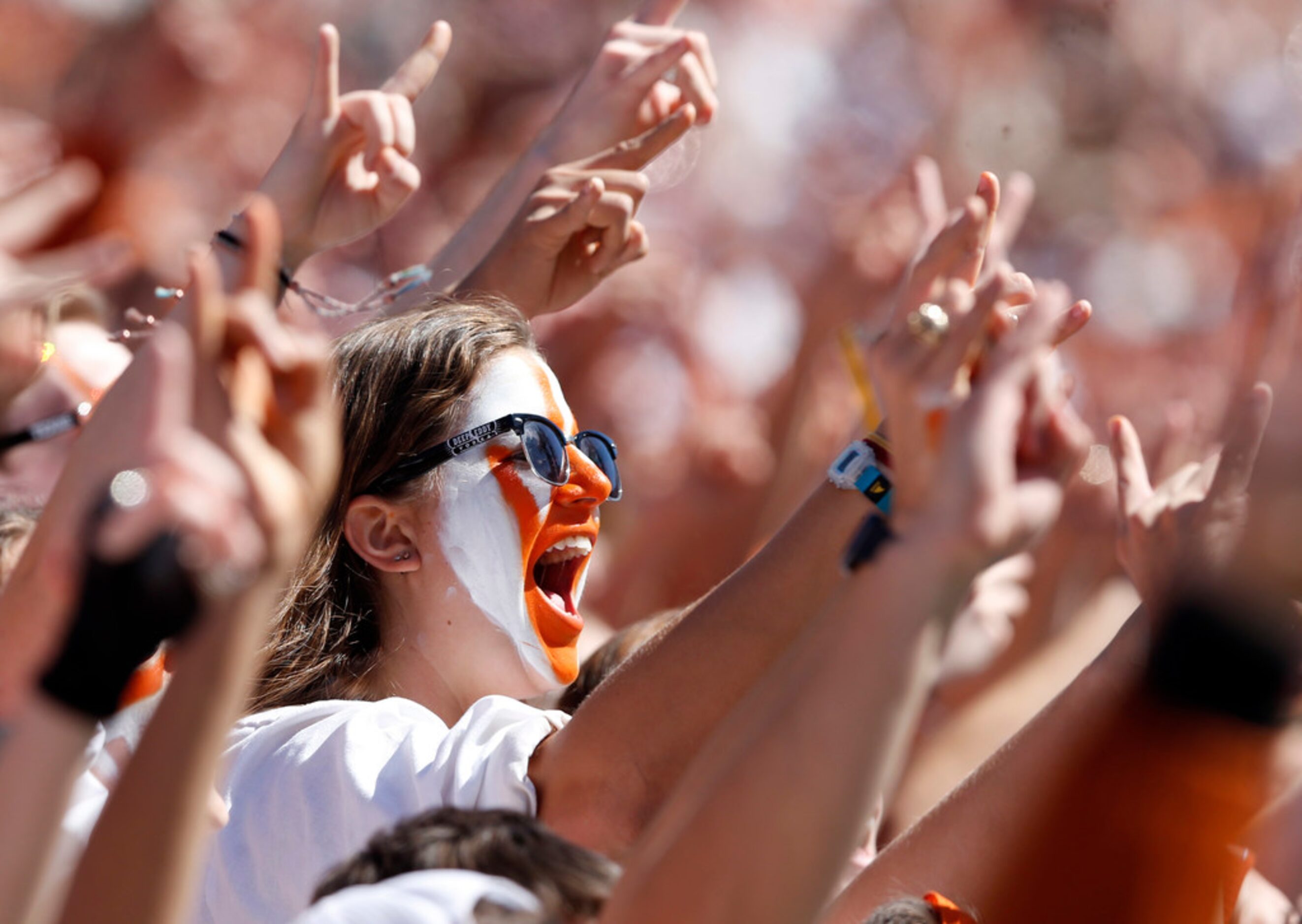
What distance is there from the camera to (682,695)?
1.76 m

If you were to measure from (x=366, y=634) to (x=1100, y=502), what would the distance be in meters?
2.41

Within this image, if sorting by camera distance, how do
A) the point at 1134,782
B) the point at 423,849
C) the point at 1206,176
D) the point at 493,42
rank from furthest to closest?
Answer: the point at 1206,176 < the point at 493,42 < the point at 1134,782 < the point at 423,849

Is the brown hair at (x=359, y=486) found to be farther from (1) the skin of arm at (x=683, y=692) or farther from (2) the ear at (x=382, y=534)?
(1) the skin of arm at (x=683, y=692)

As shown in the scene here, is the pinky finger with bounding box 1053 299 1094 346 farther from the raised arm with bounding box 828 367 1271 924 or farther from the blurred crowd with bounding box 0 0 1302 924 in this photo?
the raised arm with bounding box 828 367 1271 924

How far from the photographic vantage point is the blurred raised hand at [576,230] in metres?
2.41

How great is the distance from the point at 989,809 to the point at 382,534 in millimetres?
931

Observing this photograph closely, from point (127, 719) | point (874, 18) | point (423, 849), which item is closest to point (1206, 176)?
point (874, 18)

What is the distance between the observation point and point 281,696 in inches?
83.3

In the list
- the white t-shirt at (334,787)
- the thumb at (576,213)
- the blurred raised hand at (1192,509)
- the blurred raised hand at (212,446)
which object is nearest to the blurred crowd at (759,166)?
the blurred raised hand at (1192,509)

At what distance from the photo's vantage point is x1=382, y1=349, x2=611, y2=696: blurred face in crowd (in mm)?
2088

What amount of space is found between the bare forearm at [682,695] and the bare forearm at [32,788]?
80cm

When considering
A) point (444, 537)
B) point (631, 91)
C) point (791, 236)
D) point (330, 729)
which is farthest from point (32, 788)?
point (791, 236)

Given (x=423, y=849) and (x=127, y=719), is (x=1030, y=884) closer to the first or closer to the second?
(x=423, y=849)

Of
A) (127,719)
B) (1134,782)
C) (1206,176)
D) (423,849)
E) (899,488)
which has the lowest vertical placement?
(1206,176)
